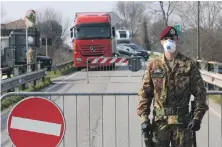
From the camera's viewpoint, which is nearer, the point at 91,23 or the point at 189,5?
the point at 91,23

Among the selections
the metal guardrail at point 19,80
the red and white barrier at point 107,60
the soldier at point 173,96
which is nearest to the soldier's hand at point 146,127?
the soldier at point 173,96

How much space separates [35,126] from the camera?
5934 millimetres

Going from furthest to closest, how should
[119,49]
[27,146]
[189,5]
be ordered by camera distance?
1. [119,49]
2. [189,5]
3. [27,146]

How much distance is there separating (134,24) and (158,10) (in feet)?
135

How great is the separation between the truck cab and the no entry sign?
25.5 metres

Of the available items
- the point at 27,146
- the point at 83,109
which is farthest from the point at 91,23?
the point at 27,146

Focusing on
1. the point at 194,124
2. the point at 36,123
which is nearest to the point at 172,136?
the point at 194,124

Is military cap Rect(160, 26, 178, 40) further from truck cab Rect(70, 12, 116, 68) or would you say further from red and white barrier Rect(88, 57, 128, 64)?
truck cab Rect(70, 12, 116, 68)

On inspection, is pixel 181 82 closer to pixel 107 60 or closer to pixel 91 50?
pixel 107 60

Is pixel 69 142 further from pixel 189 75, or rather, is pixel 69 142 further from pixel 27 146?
pixel 189 75

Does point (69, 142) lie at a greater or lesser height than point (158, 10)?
lesser

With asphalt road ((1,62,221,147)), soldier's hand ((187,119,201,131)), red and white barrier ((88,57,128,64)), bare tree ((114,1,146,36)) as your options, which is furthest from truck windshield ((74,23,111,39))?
bare tree ((114,1,146,36))

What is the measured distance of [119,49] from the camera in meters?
63.0

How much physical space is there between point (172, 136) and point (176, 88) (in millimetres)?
505
